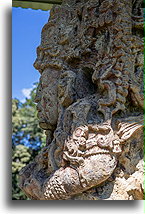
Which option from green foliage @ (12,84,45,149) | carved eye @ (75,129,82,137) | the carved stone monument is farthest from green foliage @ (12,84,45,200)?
carved eye @ (75,129,82,137)

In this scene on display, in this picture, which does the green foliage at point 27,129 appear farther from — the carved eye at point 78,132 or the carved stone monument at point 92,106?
the carved eye at point 78,132

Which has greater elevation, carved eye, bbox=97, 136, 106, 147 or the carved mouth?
carved eye, bbox=97, 136, 106, 147

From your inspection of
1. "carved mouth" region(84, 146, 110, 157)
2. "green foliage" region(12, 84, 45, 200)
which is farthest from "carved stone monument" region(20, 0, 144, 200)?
"green foliage" region(12, 84, 45, 200)

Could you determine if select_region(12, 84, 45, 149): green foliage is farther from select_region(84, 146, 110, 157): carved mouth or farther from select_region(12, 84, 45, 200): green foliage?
select_region(84, 146, 110, 157): carved mouth

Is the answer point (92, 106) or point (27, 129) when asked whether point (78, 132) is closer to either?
point (92, 106)

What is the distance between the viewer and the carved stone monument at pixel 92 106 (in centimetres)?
226

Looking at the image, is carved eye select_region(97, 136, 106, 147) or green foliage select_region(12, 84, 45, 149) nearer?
carved eye select_region(97, 136, 106, 147)

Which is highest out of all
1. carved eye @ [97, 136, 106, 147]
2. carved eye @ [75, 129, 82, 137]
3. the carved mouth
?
carved eye @ [75, 129, 82, 137]

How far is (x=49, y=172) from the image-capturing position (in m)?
2.49

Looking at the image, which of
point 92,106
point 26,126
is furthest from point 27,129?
point 92,106

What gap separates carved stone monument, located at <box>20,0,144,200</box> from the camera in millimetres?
2264

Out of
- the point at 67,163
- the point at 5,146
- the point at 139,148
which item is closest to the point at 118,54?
the point at 139,148

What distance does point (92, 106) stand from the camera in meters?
2.44

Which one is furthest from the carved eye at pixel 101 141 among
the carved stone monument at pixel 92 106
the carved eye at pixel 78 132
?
the carved eye at pixel 78 132
